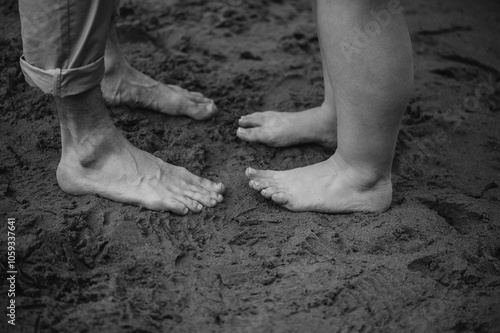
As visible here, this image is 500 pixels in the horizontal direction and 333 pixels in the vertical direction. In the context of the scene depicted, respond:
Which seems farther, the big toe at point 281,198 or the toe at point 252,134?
the toe at point 252,134

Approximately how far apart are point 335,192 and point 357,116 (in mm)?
302

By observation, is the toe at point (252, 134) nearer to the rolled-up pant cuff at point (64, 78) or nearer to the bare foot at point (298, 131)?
the bare foot at point (298, 131)

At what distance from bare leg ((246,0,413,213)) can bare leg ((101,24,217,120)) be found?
0.54 m

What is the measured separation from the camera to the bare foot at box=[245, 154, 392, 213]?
207 cm

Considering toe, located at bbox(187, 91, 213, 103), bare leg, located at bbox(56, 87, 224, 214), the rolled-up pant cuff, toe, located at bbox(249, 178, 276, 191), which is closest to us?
the rolled-up pant cuff

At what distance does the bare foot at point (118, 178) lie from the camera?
6.64 feet

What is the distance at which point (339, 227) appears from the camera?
6.68 feet

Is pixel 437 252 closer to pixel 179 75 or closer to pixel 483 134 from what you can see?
pixel 483 134

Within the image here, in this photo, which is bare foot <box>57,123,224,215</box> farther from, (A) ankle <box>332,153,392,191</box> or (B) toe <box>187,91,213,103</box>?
(B) toe <box>187,91,213,103</box>

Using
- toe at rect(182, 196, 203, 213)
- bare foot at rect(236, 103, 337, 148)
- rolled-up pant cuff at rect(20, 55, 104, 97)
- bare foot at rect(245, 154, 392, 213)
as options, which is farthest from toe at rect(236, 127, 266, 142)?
rolled-up pant cuff at rect(20, 55, 104, 97)

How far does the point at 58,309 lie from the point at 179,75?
1498 millimetres

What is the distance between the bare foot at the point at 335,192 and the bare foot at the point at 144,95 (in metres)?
0.59

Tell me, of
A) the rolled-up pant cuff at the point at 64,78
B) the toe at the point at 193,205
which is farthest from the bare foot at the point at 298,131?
A: the rolled-up pant cuff at the point at 64,78

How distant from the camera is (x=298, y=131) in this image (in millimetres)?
2416
